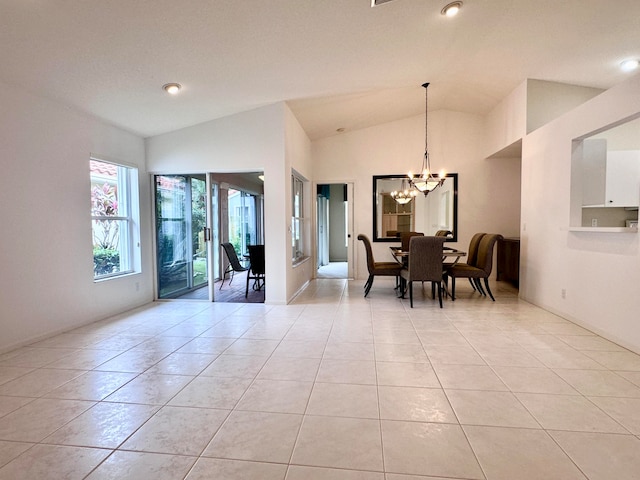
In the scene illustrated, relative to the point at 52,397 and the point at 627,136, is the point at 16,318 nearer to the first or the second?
the point at 52,397

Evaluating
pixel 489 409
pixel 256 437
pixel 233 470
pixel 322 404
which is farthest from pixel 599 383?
pixel 233 470

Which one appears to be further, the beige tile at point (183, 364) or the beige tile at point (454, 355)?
the beige tile at point (454, 355)

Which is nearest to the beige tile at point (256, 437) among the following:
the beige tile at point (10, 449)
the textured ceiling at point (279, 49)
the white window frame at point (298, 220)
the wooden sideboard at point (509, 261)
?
the beige tile at point (10, 449)

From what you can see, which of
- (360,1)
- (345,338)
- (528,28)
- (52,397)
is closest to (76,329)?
(52,397)

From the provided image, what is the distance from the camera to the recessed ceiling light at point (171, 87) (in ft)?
11.3

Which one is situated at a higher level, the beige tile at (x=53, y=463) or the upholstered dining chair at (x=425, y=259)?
the upholstered dining chair at (x=425, y=259)

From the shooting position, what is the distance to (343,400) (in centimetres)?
207

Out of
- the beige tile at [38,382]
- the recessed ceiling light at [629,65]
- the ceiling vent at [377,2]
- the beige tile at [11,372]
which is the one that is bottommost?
the beige tile at [38,382]

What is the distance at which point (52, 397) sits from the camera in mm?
2145

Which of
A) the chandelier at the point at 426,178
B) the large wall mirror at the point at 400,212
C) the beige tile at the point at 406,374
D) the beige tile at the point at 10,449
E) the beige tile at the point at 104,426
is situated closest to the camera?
the beige tile at the point at 10,449

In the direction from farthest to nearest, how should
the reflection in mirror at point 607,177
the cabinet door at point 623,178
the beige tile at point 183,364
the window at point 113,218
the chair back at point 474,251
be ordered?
the chair back at point 474,251
the cabinet door at point 623,178
the window at point 113,218
the reflection in mirror at point 607,177
the beige tile at point 183,364

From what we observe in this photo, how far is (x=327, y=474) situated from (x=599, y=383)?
2.05 m

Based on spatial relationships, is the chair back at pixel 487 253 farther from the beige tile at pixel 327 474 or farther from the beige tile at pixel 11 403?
the beige tile at pixel 11 403

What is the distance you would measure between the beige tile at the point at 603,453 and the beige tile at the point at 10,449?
2.61 m
